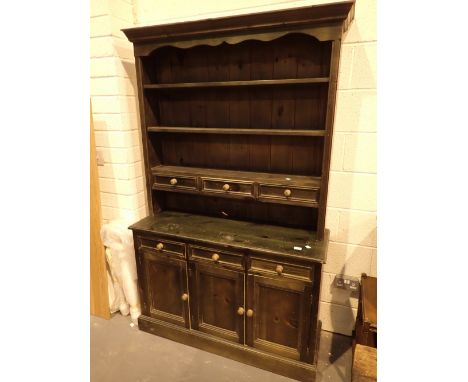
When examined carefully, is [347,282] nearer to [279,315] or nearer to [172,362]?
[279,315]

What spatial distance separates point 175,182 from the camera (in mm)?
1875

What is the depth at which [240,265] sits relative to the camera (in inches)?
65.2

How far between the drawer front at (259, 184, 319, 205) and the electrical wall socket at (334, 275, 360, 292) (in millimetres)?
696

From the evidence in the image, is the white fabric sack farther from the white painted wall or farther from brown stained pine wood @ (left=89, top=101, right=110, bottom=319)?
the white painted wall

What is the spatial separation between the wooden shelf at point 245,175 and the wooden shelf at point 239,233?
0.33m

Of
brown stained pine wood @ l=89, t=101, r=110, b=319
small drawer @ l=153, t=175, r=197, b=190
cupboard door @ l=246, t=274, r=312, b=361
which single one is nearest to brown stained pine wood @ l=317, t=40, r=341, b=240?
cupboard door @ l=246, t=274, r=312, b=361

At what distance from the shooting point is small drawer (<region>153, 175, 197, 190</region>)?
184 centimetres

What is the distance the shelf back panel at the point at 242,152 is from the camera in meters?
1.73

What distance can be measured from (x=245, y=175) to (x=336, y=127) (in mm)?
615

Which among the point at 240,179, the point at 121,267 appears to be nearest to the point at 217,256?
the point at 240,179

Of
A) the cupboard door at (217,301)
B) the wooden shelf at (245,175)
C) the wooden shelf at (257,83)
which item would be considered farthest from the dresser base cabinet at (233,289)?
the wooden shelf at (257,83)

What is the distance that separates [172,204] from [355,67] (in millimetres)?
1499

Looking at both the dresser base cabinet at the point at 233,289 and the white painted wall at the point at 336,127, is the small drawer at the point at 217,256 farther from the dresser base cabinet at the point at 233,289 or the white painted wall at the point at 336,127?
the white painted wall at the point at 336,127
